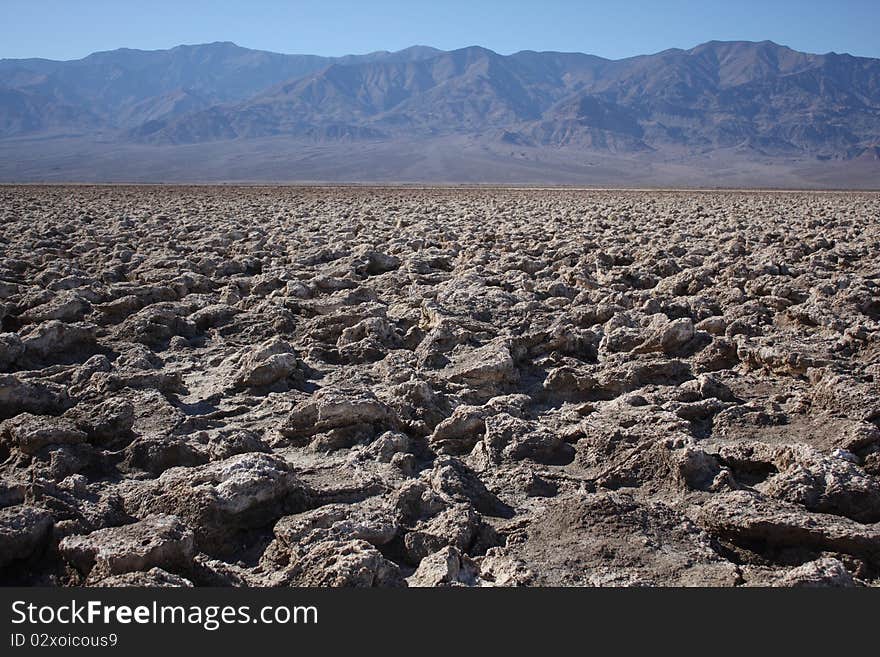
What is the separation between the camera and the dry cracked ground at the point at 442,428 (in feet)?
7.94

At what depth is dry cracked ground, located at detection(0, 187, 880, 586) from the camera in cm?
242

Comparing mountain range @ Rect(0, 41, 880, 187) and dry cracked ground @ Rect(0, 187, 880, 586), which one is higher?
mountain range @ Rect(0, 41, 880, 187)

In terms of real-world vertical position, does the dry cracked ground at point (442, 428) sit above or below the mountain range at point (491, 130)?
below

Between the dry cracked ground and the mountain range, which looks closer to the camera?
the dry cracked ground

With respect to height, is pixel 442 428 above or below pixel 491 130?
below

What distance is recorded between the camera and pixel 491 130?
13212 centimetres

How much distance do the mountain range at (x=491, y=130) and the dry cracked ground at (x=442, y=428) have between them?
68.3 metres

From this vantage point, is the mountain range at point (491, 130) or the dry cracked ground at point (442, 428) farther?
the mountain range at point (491, 130)

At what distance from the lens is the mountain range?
3354 inches

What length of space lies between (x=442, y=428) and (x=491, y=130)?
133704mm

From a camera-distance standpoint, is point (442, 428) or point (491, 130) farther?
point (491, 130)

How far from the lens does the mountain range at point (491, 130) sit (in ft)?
279

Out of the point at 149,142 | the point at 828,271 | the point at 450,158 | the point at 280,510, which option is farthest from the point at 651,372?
the point at 149,142

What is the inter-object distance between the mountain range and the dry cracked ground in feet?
224
